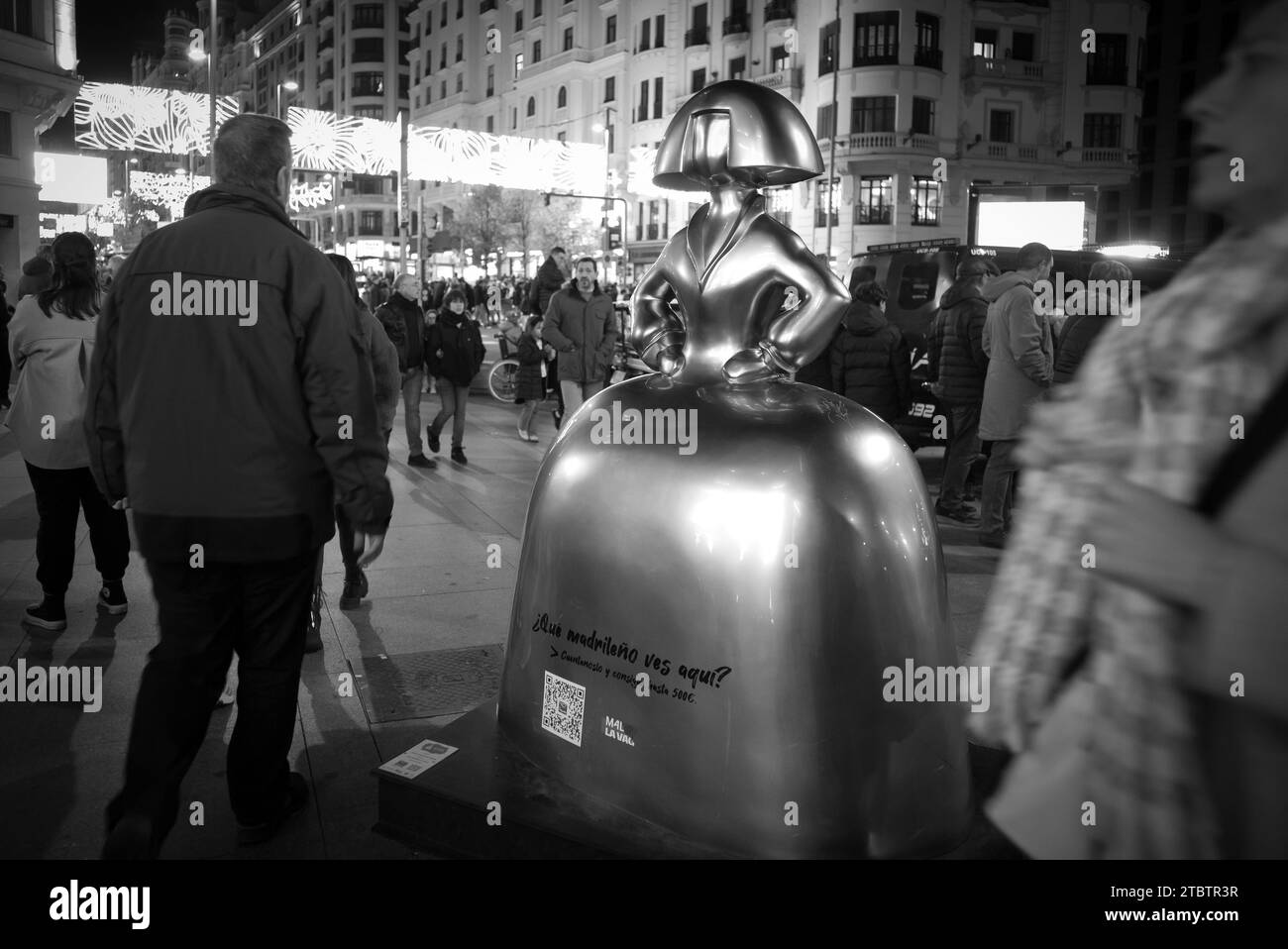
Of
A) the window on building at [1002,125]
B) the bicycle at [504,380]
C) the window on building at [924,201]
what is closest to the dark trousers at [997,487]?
the bicycle at [504,380]

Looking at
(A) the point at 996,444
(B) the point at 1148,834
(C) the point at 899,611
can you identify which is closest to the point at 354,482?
(C) the point at 899,611

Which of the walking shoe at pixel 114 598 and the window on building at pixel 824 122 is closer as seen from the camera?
the walking shoe at pixel 114 598

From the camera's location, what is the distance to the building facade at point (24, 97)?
29375mm

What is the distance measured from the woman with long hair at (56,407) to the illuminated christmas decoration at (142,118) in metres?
20.6

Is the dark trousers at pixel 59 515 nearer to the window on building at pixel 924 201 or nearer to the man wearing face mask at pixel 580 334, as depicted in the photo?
the man wearing face mask at pixel 580 334

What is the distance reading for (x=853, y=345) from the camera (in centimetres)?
811

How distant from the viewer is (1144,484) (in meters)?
1.25

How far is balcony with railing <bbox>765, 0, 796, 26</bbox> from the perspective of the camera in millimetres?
46281

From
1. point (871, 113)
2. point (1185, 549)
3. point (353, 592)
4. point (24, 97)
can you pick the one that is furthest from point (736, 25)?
point (1185, 549)

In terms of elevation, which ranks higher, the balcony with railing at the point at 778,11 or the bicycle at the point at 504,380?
the balcony with railing at the point at 778,11

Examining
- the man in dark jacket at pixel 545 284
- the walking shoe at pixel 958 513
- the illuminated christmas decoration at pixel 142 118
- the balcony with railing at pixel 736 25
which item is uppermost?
the balcony with railing at pixel 736 25

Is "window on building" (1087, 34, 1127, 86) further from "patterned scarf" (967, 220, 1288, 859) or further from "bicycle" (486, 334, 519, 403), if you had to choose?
"patterned scarf" (967, 220, 1288, 859)

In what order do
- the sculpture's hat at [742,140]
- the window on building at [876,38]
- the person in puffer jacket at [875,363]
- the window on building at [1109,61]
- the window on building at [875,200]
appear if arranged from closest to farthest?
1. the sculpture's hat at [742,140]
2. the person in puffer jacket at [875,363]
3. the window on building at [876,38]
4. the window on building at [875,200]
5. the window on building at [1109,61]
